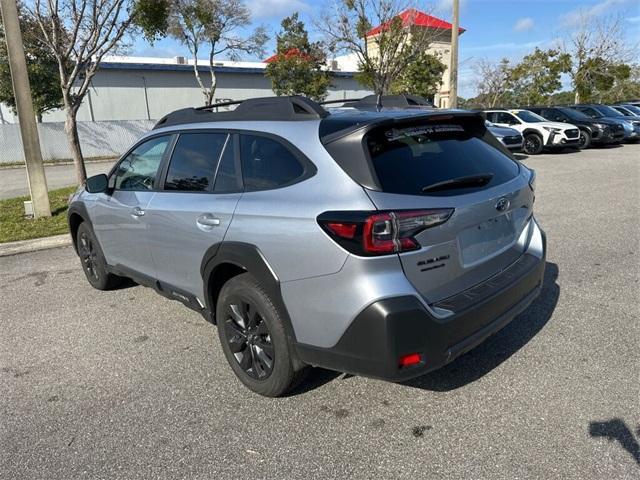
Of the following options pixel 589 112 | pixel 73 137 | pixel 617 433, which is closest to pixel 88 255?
pixel 617 433

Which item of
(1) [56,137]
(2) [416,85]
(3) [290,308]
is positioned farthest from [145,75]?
(3) [290,308]

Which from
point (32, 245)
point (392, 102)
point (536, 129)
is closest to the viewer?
point (392, 102)

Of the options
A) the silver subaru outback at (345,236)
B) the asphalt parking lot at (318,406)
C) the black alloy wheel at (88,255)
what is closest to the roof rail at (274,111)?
the silver subaru outback at (345,236)

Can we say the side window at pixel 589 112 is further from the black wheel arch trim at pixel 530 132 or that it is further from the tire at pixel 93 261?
the tire at pixel 93 261

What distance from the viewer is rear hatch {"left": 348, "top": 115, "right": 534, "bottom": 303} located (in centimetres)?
243

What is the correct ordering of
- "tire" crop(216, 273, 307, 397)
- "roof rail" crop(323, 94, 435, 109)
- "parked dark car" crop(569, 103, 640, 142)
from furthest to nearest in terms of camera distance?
"parked dark car" crop(569, 103, 640, 142)
"roof rail" crop(323, 94, 435, 109)
"tire" crop(216, 273, 307, 397)

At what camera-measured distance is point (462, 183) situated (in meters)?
2.71

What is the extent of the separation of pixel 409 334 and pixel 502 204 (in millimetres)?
1047

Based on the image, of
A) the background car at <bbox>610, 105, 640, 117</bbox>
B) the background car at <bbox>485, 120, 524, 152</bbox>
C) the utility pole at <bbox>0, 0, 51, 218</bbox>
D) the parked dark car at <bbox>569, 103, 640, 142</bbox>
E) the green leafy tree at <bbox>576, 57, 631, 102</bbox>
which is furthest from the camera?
the green leafy tree at <bbox>576, 57, 631, 102</bbox>

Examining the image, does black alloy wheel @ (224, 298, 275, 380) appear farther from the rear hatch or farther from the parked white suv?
the parked white suv

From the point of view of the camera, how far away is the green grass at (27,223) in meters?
7.25

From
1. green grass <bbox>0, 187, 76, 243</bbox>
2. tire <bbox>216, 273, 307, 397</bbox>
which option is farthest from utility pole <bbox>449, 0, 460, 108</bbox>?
tire <bbox>216, 273, 307, 397</bbox>

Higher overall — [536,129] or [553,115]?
[553,115]

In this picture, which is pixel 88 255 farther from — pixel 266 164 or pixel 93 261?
pixel 266 164
